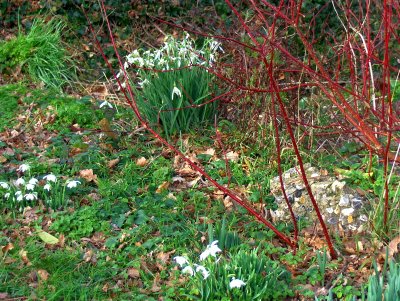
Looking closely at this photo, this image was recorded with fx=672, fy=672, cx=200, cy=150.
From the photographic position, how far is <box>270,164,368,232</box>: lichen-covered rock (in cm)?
433

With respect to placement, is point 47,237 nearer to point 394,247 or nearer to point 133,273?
point 133,273

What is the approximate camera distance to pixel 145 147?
575cm

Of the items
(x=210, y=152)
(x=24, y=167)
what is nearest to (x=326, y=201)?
(x=210, y=152)

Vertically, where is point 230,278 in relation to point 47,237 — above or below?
above

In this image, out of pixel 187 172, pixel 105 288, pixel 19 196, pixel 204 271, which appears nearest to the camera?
pixel 204 271

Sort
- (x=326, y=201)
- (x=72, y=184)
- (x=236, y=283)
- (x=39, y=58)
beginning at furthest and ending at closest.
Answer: (x=39, y=58) → (x=72, y=184) → (x=326, y=201) → (x=236, y=283)

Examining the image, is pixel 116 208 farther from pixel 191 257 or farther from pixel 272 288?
pixel 272 288

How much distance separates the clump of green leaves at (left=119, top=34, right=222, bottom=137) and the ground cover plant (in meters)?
0.02

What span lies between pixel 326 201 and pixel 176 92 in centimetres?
178

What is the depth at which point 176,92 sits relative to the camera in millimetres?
5652

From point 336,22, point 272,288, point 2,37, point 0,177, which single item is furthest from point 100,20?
point 272,288

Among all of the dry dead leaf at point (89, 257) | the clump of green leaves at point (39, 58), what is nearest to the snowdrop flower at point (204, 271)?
the dry dead leaf at point (89, 257)

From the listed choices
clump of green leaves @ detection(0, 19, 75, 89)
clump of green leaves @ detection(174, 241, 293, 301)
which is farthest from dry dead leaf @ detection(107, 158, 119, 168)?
clump of green leaves @ detection(0, 19, 75, 89)

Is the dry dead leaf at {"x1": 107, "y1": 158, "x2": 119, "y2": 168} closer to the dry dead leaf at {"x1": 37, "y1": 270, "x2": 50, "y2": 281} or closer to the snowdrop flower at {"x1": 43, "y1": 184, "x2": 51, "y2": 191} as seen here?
the snowdrop flower at {"x1": 43, "y1": 184, "x2": 51, "y2": 191}
